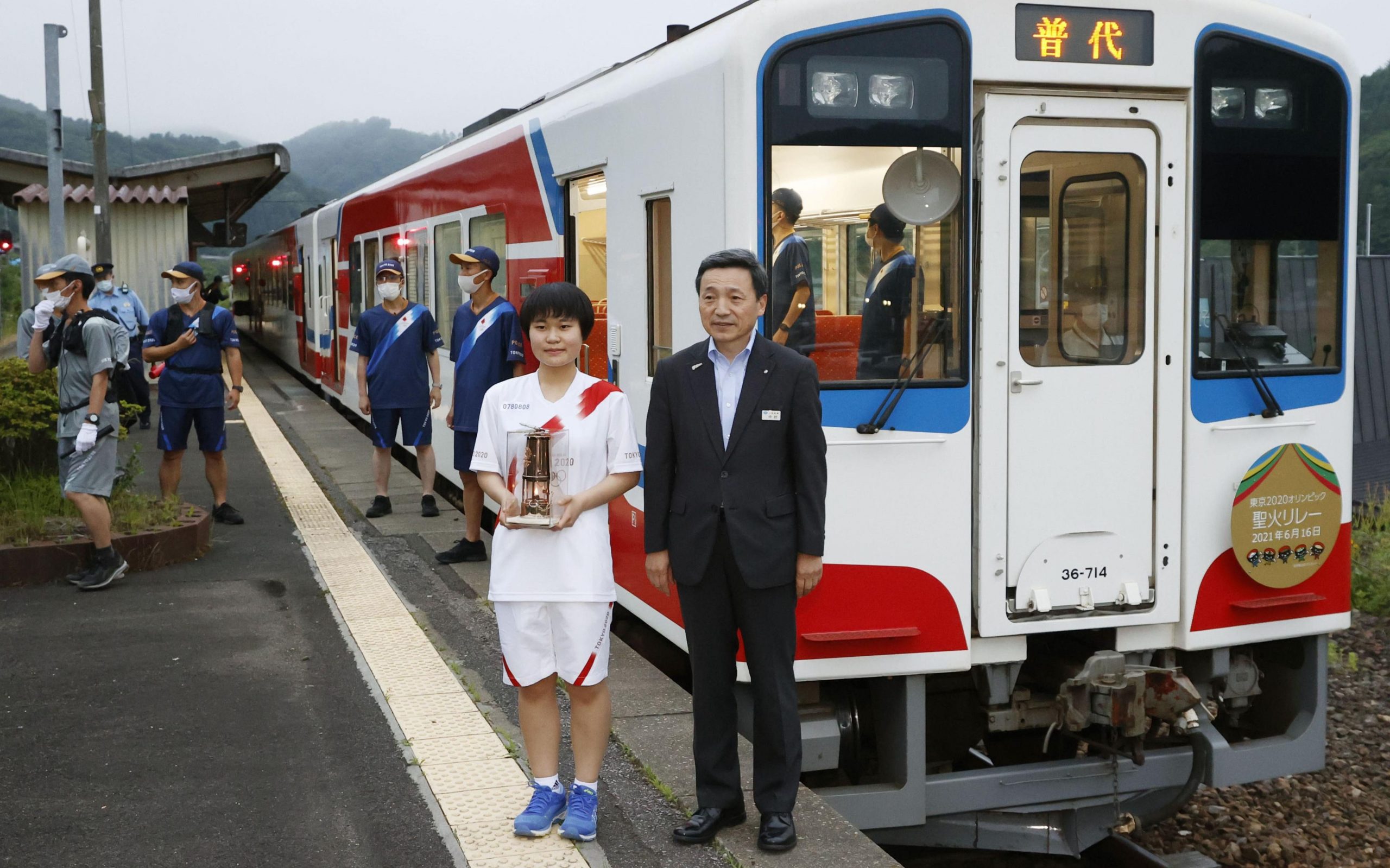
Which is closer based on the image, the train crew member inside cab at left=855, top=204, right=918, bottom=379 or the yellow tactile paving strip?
the yellow tactile paving strip

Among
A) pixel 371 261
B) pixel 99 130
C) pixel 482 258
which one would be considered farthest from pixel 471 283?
pixel 99 130

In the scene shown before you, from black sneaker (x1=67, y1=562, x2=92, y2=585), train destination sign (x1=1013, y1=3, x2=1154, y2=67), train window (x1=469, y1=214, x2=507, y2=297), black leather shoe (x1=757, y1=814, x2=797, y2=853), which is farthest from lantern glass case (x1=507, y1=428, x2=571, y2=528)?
black sneaker (x1=67, y1=562, x2=92, y2=585)

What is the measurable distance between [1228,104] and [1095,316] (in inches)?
34.9

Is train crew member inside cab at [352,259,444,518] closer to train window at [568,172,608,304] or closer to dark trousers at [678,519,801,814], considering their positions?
train window at [568,172,608,304]

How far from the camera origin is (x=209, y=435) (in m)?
8.74

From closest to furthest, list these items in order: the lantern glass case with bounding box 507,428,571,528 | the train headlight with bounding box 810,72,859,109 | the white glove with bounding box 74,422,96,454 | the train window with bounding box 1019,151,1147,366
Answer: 1. the lantern glass case with bounding box 507,428,571,528
2. the train headlight with bounding box 810,72,859,109
3. the train window with bounding box 1019,151,1147,366
4. the white glove with bounding box 74,422,96,454

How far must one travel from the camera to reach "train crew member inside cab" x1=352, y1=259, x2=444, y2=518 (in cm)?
913

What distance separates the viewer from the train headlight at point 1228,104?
15.7ft

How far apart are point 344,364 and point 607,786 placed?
1272cm

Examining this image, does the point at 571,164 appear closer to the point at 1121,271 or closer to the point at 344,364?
the point at 1121,271

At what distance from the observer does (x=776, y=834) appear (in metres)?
3.80

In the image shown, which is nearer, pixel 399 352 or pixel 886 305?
pixel 886 305

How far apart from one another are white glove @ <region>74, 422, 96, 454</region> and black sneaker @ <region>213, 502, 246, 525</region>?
223 centimetres

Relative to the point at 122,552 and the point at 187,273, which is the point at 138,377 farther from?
the point at 122,552
